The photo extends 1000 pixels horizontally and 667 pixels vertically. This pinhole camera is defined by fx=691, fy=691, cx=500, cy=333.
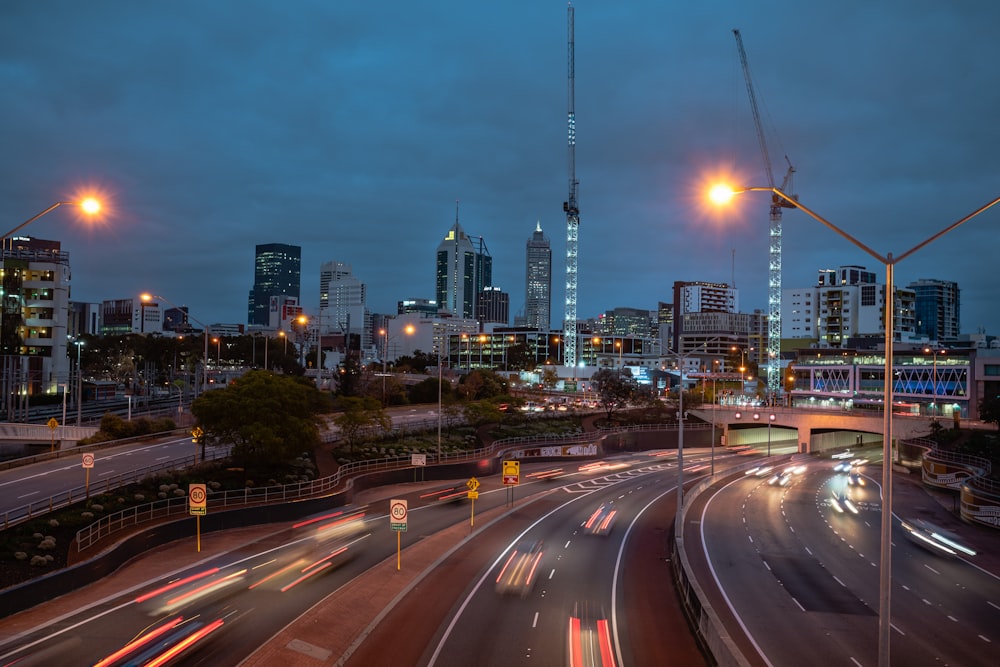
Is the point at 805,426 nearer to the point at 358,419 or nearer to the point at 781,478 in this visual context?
the point at 781,478

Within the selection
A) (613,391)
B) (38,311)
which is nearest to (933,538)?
(613,391)

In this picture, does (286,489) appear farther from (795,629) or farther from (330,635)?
(795,629)

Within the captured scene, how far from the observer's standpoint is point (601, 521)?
39.1 meters

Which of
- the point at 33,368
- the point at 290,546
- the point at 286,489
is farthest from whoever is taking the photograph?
the point at 33,368

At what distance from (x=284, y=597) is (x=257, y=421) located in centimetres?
1836

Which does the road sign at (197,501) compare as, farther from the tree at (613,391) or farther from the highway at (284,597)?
the tree at (613,391)

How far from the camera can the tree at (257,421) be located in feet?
129

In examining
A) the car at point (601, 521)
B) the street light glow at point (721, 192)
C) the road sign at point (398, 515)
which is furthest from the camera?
the car at point (601, 521)

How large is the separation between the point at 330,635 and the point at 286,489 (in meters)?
20.9

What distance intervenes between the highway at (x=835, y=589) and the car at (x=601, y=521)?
477 cm

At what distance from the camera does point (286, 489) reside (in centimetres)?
3847

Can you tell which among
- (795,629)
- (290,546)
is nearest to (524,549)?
(290,546)

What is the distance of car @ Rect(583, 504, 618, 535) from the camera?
36406 mm

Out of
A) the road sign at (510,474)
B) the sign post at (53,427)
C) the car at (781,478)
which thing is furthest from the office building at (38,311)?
the car at (781,478)
